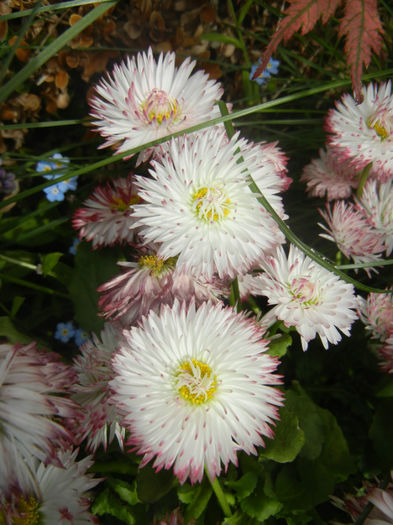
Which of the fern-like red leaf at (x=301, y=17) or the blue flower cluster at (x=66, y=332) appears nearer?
the fern-like red leaf at (x=301, y=17)

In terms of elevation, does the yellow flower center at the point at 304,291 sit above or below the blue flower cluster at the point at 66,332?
above

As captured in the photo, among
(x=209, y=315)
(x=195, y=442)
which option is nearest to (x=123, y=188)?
(x=209, y=315)

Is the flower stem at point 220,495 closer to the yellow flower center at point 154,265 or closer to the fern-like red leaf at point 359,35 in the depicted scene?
the yellow flower center at point 154,265

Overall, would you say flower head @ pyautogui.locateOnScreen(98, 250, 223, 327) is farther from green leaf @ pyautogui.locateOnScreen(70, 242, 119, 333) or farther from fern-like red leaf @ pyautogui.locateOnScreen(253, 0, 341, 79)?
fern-like red leaf @ pyautogui.locateOnScreen(253, 0, 341, 79)

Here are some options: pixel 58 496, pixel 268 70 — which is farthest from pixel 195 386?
pixel 268 70

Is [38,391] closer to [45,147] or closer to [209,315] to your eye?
[209,315]

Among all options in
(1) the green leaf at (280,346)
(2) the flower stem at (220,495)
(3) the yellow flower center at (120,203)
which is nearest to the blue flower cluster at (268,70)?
(3) the yellow flower center at (120,203)
